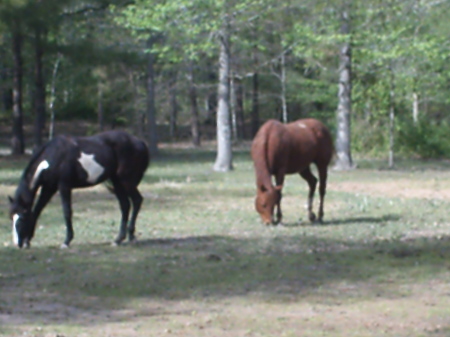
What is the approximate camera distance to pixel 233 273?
9.08 metres

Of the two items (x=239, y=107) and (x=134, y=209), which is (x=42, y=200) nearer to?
(x=134, y=209)

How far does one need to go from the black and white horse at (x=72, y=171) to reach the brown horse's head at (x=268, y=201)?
2.46m

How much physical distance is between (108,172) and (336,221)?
473cm

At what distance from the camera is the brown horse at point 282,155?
497 inches

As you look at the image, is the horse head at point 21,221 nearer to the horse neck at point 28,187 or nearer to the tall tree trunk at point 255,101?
the horse neck at point 28,187

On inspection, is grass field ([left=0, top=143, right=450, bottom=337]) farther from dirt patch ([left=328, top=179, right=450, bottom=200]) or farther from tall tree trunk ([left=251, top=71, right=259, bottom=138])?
tall tree trunk ([left=251, top=71, right=259, bottom=138])

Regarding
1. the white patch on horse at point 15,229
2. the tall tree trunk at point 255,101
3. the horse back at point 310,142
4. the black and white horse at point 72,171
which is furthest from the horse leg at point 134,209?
the tall tree trunk at point 255,101

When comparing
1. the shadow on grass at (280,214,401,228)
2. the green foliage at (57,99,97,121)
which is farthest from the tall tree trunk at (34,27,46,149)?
the green foliage at (57,99,97,121)

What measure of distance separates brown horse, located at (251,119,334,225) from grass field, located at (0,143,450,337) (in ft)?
1.57

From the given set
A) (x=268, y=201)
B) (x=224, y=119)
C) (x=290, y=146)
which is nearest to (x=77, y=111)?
(x=224, y=119)

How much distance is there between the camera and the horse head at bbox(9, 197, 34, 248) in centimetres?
1016

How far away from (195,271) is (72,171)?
2.36 metres

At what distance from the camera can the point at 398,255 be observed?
1008 centimetres

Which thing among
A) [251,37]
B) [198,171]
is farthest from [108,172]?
[251,37]
